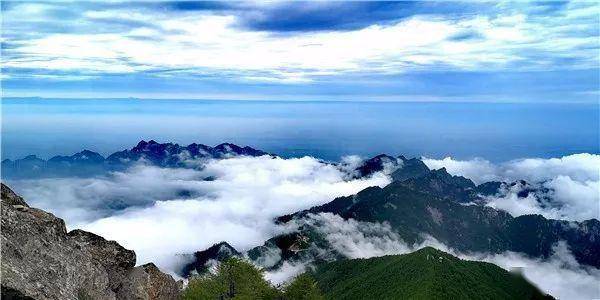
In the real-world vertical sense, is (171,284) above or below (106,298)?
below

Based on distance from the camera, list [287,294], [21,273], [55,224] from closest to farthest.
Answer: [21,273]
[55,224]
[287,294]

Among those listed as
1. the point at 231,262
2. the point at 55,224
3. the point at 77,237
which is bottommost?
the point at 231,262

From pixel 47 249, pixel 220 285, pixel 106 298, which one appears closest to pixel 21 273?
pixel 47 249

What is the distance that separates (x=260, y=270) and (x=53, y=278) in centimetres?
3700

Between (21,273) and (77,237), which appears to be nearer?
(21,273)

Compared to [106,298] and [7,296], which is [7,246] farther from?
[106,298]

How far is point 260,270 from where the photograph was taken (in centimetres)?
6744

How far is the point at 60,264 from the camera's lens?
3516 centimetres

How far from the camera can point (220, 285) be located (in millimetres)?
60562

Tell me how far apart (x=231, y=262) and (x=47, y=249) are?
Result: 31415mm

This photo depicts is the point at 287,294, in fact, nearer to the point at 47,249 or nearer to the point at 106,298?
the point at 106,298

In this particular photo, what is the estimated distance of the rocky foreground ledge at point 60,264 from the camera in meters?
29.6

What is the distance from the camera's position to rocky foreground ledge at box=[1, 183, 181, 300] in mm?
29562

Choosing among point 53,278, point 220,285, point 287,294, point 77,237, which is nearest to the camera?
point 53,278
